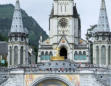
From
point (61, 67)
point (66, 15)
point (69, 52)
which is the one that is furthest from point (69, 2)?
point (61, 67)

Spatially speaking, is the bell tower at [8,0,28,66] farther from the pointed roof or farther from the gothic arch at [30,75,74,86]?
the gothic arch at [30,75,74,86]

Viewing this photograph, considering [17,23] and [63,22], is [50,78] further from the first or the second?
[63,22]

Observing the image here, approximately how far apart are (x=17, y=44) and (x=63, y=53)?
34.3 ft

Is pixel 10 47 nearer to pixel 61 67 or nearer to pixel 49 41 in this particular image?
pixel 49 41

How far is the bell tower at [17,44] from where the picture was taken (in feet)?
318

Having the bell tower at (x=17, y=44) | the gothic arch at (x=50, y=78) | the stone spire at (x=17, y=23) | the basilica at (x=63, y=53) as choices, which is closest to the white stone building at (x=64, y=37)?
the basilica at (x=63, y=53)

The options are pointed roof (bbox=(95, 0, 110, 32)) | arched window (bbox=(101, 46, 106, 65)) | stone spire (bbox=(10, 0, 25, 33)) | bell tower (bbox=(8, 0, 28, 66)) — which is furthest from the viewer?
stone spire (bbox=(10, 0, 25, 33))

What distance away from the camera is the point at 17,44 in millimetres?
97438

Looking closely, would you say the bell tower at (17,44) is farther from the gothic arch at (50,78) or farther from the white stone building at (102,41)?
the gothic arch at (50,78)

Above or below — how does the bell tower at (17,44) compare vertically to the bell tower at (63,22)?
→ below

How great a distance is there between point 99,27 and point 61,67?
83.1ft

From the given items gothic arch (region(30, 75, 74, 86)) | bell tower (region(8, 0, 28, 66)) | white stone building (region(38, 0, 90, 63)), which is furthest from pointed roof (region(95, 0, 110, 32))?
gothic arch (region(30, 75, 74, 86))

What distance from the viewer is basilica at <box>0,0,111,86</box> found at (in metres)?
72.2

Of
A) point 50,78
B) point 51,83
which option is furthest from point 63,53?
point 50,78
